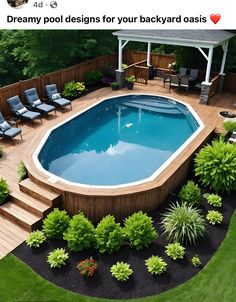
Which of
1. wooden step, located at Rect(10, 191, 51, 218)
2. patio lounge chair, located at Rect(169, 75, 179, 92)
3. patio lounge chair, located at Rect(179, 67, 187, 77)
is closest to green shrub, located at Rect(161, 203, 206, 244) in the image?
wooden step, located at Rect(10, 191, 51, 218)

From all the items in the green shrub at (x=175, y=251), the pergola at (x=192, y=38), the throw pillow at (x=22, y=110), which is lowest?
A: the green shrub at (x=175, y=251)

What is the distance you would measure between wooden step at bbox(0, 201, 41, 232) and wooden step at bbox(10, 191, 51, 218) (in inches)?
4.7

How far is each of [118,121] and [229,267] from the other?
9.69 meters

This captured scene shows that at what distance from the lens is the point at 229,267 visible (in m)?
7.85

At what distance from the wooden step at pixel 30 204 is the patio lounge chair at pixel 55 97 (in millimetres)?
7044

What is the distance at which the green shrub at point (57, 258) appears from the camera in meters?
7.76

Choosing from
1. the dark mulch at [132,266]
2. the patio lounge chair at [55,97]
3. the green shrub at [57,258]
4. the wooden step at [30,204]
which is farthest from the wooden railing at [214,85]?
the green shrub at [57,258]

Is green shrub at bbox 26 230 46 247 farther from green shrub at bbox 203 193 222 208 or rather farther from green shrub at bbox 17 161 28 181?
green shrub at bbox 203 193 222 208

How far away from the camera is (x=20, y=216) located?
29.8 feet

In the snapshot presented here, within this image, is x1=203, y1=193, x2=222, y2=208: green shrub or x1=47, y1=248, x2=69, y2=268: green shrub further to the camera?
x1=203, y1=193, x2=222, y2=208: green shrub

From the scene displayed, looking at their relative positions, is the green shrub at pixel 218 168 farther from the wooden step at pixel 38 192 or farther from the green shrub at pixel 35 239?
the green shrub at pixel 35 239

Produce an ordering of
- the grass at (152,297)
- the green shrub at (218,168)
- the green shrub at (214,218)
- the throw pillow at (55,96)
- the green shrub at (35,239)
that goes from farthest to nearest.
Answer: the throw pillow at (55,96), the green shrub at (218,168), the green shrub at (214,218), the green shrub at (35,239), the grass at (152,297)

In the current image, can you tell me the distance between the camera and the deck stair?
874cm

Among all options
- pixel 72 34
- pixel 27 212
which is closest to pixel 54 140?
pixel 27 212
